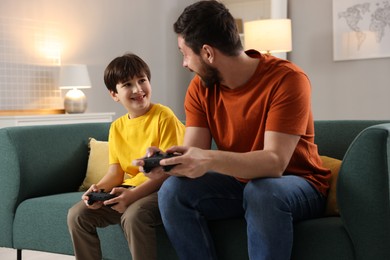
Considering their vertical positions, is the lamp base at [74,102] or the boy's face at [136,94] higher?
the boy's face at [136,94]

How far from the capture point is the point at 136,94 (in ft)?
8.20

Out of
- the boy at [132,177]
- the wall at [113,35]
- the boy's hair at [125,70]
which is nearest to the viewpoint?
the boy at [132,177]

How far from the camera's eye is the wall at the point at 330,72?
5.55 m

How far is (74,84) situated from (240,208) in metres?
3.33

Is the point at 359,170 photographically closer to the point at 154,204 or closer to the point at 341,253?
the point at 341,253

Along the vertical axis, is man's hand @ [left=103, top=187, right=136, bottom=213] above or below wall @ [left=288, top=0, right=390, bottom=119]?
below

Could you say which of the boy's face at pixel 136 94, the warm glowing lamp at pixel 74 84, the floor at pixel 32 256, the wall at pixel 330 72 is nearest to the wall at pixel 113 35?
the warm glowing lamp at pixel 74 84

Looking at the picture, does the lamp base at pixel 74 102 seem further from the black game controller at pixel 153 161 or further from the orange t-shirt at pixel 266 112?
the black game controller at pixel 153 161

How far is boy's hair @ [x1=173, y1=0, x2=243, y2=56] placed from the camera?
6.60 feet

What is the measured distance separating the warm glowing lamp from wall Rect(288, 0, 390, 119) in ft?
6.68

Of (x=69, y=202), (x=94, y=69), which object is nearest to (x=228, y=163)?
(x=69, y=202)

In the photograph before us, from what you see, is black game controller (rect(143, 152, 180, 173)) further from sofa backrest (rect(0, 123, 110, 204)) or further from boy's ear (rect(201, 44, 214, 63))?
sofa backrest (rect(0, 123, 110, 204))

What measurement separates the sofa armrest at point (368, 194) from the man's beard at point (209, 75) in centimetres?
49

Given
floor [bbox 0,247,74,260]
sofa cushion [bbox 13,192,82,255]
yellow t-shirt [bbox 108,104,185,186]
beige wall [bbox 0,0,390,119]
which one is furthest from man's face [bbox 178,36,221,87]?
beige wall [bbox 0,0,390,119]
